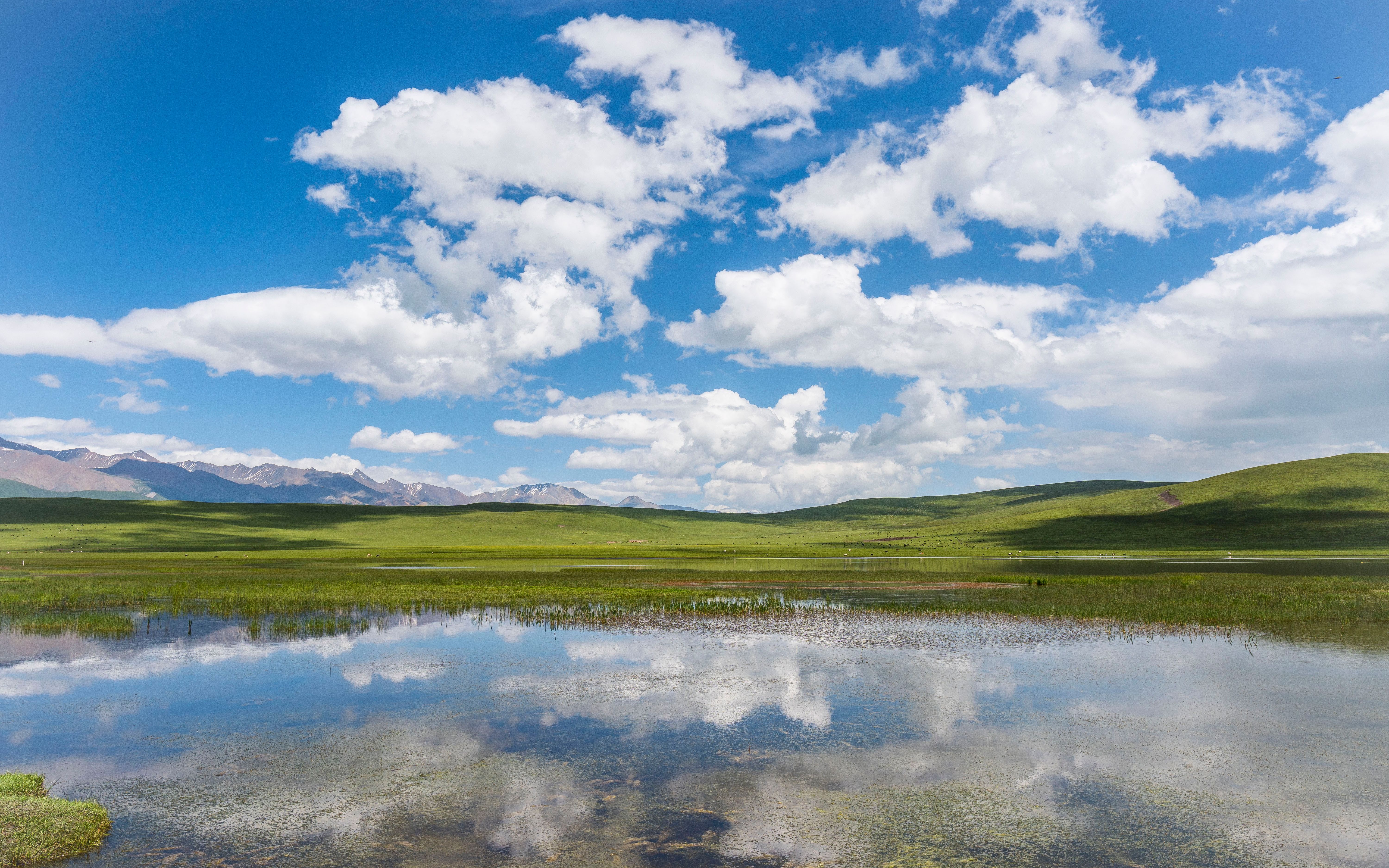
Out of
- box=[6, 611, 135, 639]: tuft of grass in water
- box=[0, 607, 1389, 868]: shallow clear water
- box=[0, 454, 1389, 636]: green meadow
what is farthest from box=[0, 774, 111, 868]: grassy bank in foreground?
box=[0, 454, 1389, 636]: green meadow

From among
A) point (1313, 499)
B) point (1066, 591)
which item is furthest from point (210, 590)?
point (1313, 499)

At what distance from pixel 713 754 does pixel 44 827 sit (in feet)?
33.9

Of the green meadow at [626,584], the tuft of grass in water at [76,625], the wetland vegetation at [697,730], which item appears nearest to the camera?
the wetland vegetation at [697,730]

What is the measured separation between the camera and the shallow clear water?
34.4ft

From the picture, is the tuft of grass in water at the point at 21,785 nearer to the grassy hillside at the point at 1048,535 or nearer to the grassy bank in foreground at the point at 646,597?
the grassy bank in foreground at the point at 646,597

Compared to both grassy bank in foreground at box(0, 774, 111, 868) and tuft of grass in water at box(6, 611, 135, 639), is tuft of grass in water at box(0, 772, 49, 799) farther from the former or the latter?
tuft of grass in water at box(6, 611, 135, 639)

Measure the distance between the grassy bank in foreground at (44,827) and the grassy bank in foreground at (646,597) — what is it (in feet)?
67.4

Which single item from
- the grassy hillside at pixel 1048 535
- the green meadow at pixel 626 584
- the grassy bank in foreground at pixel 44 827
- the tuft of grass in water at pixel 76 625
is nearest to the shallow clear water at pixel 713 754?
the grassy bank in foreground at pixel 44 827

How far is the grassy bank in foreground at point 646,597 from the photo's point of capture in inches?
1369

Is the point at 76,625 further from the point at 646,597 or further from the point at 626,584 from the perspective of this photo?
the point at 626,584

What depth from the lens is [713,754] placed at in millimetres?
14562

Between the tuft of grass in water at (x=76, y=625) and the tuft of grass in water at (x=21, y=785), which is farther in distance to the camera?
the tuft of grass in water at (x=76, y=625)

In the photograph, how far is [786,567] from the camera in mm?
81062

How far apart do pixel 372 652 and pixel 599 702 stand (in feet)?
37.5
